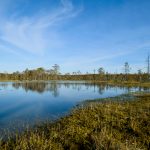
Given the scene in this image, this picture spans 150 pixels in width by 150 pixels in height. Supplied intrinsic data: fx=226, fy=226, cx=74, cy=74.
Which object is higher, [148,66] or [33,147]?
[148,66]

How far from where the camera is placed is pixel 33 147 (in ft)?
29.8

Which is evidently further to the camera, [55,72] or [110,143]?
[55,72]

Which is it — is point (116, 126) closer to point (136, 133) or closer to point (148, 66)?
point (136, 133)

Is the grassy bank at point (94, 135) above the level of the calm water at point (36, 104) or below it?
above

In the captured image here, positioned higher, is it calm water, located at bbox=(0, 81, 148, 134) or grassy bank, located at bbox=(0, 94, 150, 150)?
grassy bank, located at bbox=(0, 94, 150, 150)

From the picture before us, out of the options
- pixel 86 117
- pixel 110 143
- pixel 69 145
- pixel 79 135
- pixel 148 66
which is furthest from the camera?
pixel 148 66

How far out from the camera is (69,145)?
32.8 ft

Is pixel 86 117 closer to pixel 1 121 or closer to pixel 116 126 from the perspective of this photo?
pixel 116 126

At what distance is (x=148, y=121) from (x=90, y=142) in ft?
16.0

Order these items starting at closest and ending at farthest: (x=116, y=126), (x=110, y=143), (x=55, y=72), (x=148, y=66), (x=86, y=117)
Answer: (x=110, y=143) → (x=116, y=126) → (x=86, y=117) → (x=148, y=66) → (x=55, y=72)

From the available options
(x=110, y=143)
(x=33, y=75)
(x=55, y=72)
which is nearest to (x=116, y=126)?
(x=110, y=143)

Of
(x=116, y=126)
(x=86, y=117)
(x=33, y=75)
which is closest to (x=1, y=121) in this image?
(x=86, y=117)

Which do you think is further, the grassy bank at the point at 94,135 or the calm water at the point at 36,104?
the calm water at the point at 36,104

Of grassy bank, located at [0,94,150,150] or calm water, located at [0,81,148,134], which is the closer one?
grassy bank, located at [0,94,150,150]
